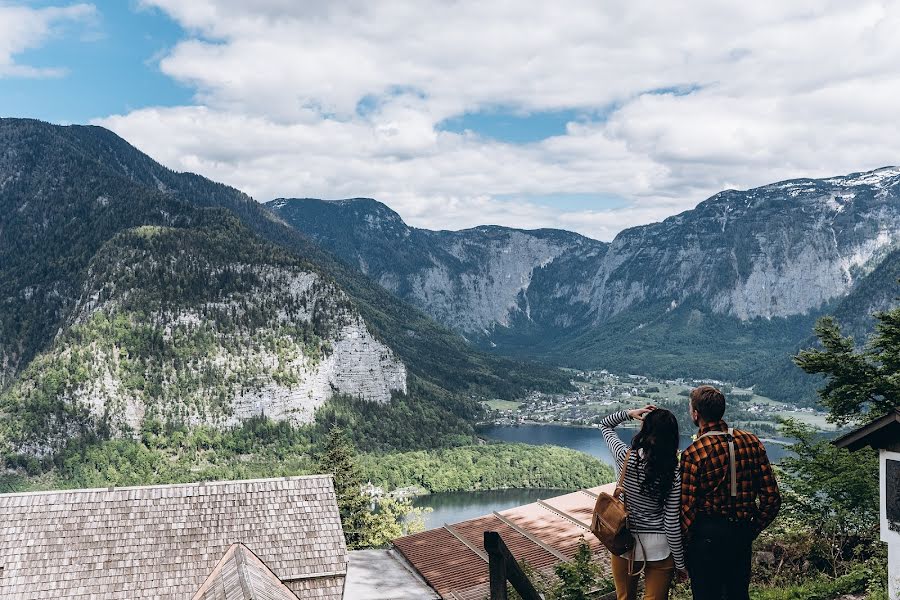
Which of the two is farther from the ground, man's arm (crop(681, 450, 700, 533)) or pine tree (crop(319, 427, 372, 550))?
man's arm (crop(681, 450, 700, 533))

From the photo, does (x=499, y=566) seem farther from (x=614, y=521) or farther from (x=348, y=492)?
(x=348, y=492)

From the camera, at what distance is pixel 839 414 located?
24719mm

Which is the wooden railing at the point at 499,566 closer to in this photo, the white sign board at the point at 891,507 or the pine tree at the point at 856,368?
the white sign board at the point at 891,507

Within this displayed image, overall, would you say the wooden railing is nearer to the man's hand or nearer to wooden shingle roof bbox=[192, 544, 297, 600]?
the man's hand

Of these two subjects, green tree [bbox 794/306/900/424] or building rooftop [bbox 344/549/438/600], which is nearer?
building rooftop [bbox 344/549/438/600]

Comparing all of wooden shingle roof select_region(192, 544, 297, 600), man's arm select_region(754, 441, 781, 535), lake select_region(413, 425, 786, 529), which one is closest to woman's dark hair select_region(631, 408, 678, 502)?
man's arm select_region(754, 441, 781, 535)

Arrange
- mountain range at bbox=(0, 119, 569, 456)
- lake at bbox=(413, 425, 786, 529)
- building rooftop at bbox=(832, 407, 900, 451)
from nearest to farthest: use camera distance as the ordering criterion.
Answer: building rooftop at bbox=(832, 407, 900, 451) → lake at bbox=(413, 425, 786, 529) → mountain range at bbox=(0, 119, 569, 456)

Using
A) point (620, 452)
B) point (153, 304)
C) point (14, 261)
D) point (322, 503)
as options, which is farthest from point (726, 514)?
point (14, 261)

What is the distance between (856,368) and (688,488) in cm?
1876

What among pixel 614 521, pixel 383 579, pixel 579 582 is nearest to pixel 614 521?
pixel 614 521

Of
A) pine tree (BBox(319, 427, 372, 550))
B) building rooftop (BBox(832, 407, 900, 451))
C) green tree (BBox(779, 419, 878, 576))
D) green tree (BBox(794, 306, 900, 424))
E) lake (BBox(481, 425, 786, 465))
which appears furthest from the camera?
lake (BBox(481, 425, 786, 465))

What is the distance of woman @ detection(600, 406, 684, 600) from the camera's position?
8133mm

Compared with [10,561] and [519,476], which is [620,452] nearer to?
[10,561]

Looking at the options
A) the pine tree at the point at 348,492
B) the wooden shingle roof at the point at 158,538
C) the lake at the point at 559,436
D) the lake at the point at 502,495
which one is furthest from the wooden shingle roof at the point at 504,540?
the lake at the point at 559,436
